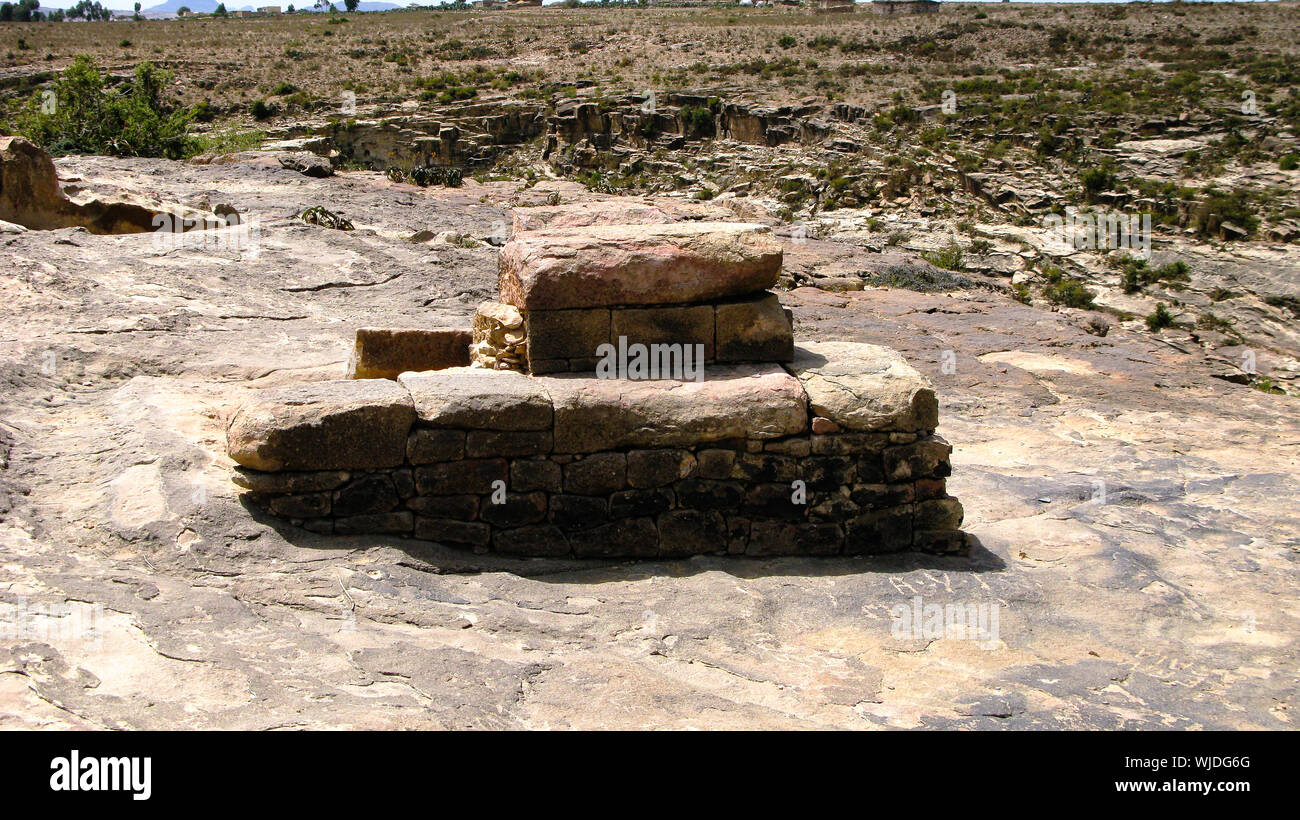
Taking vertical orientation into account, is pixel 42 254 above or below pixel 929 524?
above

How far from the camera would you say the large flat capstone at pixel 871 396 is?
18.9 feet

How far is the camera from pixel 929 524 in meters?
6.02

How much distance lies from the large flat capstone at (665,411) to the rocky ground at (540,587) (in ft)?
2.42

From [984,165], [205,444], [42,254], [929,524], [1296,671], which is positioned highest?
[984,165]

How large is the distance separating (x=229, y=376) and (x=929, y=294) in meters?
9.06

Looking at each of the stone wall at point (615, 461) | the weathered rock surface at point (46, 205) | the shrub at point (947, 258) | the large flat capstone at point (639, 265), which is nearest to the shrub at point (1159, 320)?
the shrub at point (947, 258)

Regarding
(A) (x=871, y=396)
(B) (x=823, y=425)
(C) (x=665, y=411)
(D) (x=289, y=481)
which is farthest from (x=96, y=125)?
(A) (x=871, y=396)

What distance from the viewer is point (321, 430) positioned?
521cm

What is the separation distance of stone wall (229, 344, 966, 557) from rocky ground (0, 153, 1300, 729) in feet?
0.58

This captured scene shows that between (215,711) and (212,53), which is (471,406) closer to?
(215,711)

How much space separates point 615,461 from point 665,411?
0.40 metres

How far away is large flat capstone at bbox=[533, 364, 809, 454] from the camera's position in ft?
18.3

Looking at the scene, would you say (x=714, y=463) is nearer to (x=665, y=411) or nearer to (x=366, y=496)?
(x=665, y=411)

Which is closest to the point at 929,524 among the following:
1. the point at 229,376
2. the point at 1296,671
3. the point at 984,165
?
the point at 1296,671
